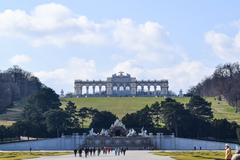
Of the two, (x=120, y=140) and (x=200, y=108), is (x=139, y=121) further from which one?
(x=200, y=108)

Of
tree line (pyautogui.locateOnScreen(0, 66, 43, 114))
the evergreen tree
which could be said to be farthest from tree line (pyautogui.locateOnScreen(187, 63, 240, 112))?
tree line (pyautogui.locateOnScreen(0, 66, 43, 114))

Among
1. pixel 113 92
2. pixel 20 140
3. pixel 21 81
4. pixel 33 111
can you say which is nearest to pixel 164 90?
pixel 113 92

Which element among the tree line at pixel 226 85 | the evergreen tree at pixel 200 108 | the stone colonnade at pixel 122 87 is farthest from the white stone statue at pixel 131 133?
the stone colonnade at pixel 122 87

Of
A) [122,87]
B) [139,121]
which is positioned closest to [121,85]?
[122,87]

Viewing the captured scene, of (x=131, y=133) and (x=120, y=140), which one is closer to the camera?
(x=120, y=140)

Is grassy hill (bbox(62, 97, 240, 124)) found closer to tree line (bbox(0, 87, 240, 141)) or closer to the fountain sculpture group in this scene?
tree line (bbox(0, 87, 240, 141))

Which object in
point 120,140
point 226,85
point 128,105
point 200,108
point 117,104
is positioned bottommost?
point 120,140

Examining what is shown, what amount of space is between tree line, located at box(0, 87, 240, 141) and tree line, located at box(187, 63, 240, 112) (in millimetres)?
17738

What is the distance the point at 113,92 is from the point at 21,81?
35.0 m

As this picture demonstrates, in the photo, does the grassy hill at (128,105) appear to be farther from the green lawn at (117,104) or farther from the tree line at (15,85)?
the tree line at (15,85)

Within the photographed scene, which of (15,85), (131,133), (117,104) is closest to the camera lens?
(131,133)

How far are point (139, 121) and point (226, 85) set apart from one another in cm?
2986

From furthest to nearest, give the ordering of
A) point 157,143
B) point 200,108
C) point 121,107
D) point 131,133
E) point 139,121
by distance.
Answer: point 121,107 < point 139,121 < point 200,108 < point 131,133 < point 157,143

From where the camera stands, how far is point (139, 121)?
87.1 metres
